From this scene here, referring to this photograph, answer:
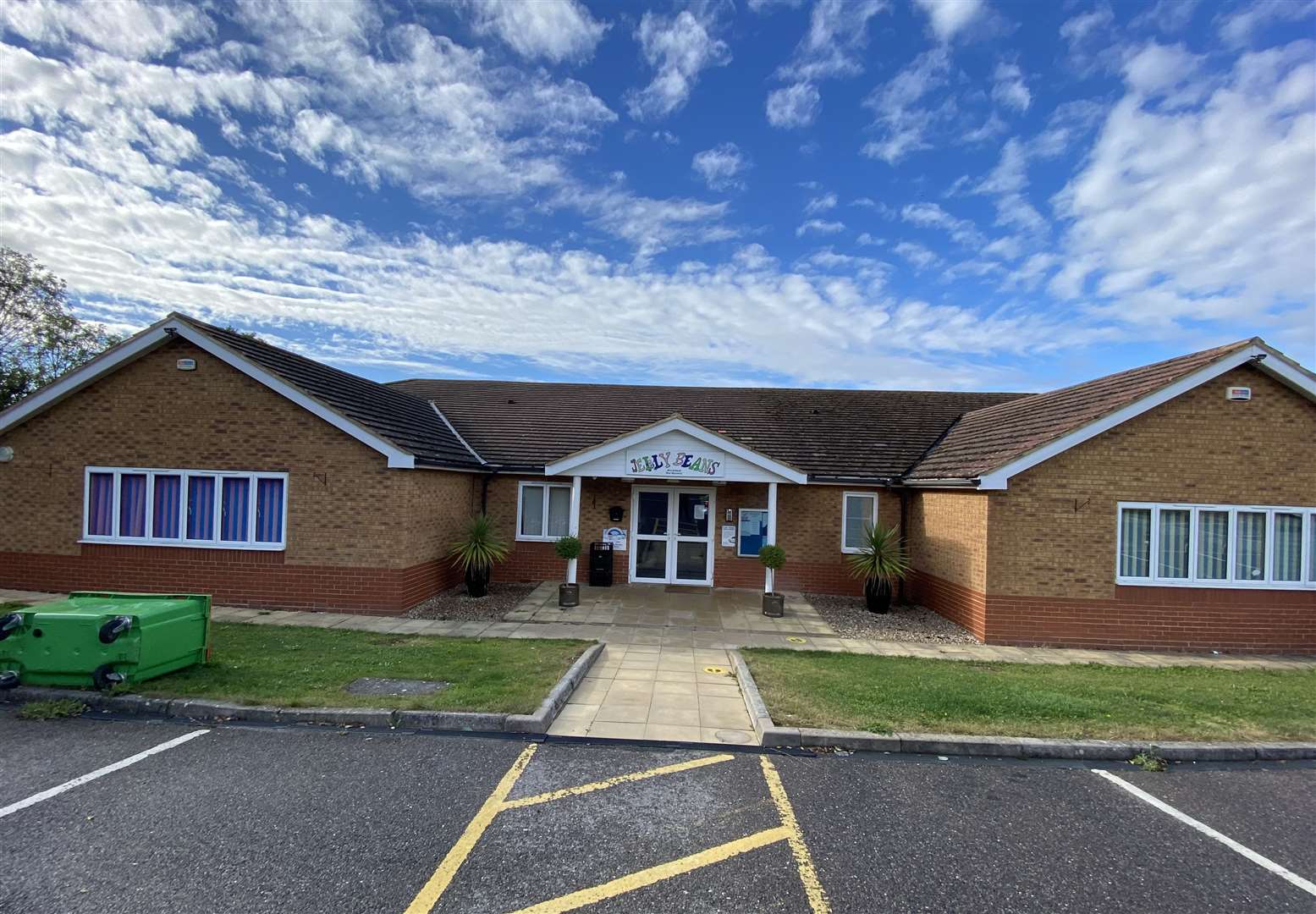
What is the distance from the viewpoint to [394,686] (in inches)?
262

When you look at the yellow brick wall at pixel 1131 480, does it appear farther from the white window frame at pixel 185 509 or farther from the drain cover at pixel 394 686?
the white window frame at pixel 185 509

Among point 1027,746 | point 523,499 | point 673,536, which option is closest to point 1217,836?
point 1027,746

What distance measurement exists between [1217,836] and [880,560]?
26.1 ft

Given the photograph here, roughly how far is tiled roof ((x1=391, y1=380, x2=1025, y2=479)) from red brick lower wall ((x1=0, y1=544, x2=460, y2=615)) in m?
4.76

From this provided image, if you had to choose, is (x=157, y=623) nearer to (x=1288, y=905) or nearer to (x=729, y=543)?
(x=1288, y=905)

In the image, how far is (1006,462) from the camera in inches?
394

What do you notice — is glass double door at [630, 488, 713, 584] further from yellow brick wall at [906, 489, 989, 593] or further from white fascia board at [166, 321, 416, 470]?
white fascia board at [166, 321, 416, 470]

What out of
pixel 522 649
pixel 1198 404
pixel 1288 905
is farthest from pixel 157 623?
pixel 1198 404

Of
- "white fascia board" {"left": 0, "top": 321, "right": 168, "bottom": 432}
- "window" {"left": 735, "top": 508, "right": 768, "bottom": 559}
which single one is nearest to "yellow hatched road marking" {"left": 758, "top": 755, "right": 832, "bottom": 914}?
"window" {"left": 735, "top": 508, "right": 768, "bottom": 559}

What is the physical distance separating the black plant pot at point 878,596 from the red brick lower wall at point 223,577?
881cm

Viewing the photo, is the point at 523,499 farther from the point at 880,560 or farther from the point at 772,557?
the point at 880,560

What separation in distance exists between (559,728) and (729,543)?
8749 millimetres

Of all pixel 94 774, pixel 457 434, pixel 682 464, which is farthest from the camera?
pixel 457 434

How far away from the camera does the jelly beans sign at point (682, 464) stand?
1241cm
